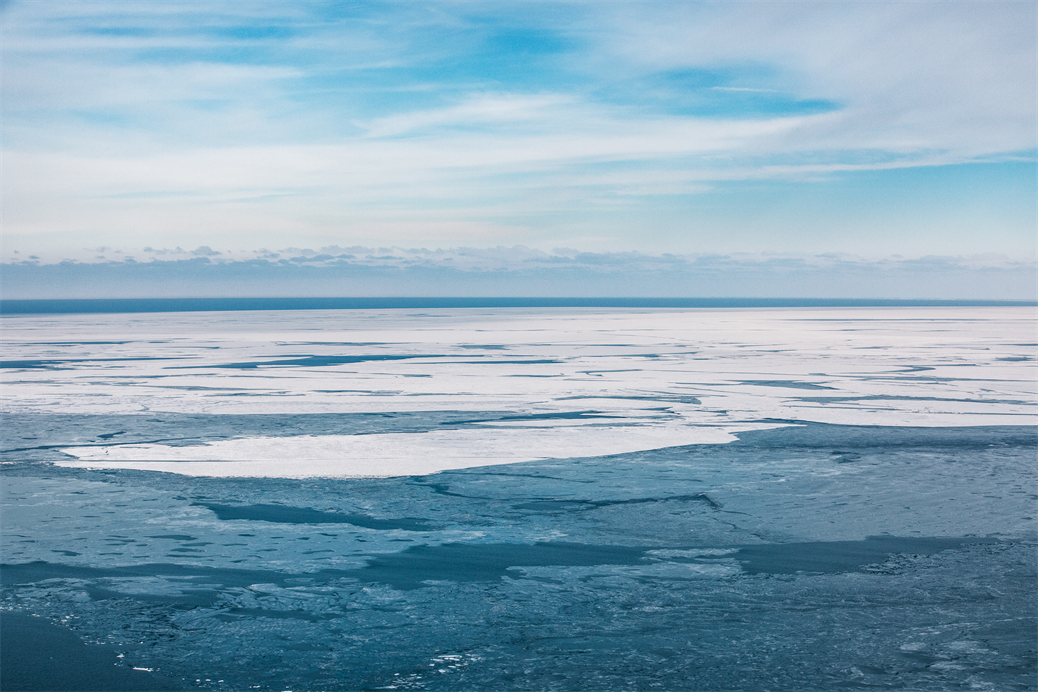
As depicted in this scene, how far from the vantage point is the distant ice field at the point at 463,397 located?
8266 millimetres

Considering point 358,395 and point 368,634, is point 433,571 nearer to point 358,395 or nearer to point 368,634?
point 368,634

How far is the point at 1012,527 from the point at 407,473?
4.25 meters

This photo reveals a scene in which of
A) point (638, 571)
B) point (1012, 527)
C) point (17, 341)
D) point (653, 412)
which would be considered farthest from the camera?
point (17, 341)

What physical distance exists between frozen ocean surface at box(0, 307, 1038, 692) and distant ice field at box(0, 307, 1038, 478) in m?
0.09

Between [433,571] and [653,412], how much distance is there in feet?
20.0

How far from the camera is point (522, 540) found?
545 centimetres

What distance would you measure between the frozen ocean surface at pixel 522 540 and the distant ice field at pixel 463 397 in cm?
9

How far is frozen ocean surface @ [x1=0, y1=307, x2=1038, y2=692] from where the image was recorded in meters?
3.75

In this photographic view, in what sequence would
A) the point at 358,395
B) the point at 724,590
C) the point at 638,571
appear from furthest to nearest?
the point at 358,395
the point at 638,571
the point at 724,590

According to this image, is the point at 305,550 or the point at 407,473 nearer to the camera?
the point at 305,550

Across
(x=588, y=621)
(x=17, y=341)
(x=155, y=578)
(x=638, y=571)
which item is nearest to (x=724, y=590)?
(x=638, y=571)

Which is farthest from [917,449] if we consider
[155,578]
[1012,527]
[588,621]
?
[155,578]

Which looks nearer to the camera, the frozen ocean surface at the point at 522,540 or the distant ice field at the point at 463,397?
the frozen ocean surface at the point at 522,540

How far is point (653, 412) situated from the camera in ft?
34.8
